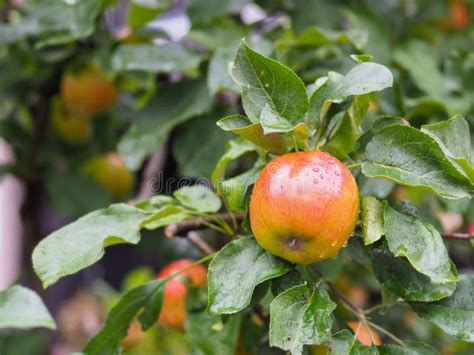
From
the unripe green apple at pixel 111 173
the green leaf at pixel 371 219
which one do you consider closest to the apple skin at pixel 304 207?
the green leaf at pixel 371 219

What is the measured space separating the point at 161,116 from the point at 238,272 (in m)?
0.49

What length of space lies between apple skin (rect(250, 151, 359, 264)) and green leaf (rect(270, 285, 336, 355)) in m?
0.03

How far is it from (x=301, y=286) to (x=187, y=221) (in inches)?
8.8

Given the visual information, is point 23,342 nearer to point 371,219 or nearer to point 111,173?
point 111,173

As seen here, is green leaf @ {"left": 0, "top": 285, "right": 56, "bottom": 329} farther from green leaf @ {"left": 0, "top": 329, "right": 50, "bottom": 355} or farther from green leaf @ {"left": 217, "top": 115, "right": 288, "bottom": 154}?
green leaf @ {"left": 0, "top": 329, "right": 50, "bottom": 355}

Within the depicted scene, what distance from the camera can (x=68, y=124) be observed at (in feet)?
4.63

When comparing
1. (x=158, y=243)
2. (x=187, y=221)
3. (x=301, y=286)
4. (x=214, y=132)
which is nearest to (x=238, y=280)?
(x=301, y=286)

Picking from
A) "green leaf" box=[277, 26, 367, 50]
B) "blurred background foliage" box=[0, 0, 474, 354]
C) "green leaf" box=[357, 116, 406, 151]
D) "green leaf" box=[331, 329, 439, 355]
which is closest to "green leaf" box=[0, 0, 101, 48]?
"blurred background foliage" box=[0, 0, 474, 354]

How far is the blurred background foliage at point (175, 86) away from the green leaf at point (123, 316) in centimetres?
8

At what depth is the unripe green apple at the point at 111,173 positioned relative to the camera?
4.70 feet

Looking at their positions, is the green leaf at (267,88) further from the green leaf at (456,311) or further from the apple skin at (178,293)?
the apple skin at (178,293)

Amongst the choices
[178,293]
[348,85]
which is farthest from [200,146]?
[348,85]

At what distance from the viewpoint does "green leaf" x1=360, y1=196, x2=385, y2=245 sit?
604mm

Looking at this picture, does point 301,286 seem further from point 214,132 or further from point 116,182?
point 116,182
